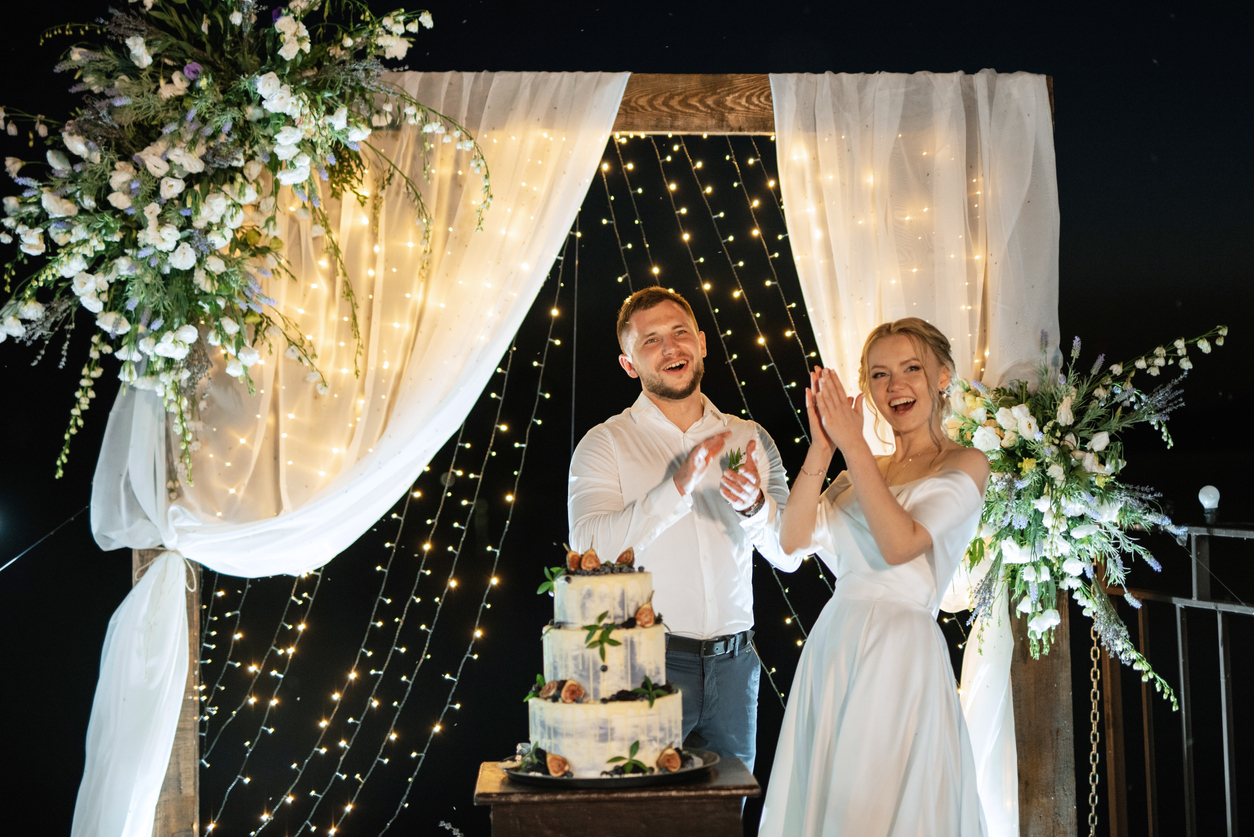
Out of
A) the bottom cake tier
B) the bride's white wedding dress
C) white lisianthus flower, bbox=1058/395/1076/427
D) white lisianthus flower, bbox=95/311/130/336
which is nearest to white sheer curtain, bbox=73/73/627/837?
white lisianthus flower, bbox=95/311/130/336

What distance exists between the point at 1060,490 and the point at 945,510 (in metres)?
0.83

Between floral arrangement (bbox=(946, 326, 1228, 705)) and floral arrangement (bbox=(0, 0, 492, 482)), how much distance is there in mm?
1912

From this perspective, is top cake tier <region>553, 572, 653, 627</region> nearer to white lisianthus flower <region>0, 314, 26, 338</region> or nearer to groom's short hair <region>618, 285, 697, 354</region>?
groom's short hair <region>618, 285, 697, 354</region>

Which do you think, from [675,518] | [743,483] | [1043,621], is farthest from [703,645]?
[1043,621]

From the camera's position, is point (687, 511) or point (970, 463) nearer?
point (970, 463)

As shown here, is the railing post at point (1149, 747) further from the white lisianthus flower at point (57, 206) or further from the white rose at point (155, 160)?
the white lisianthus flower at point (57, 206)

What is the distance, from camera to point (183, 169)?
2535mm

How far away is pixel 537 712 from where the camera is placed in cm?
194

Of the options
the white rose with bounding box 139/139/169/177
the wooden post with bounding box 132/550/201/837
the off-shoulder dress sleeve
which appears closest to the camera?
the off-shoulder dress sleeve

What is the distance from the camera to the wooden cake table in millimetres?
1819

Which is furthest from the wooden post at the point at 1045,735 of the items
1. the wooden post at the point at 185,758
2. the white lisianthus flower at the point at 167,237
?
the white lisianthus flower at the point at 167,237

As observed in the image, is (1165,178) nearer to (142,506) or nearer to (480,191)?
(480,191)

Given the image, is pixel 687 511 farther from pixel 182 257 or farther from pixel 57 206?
pixel 57 206

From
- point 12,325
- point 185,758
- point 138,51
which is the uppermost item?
point 138,51
